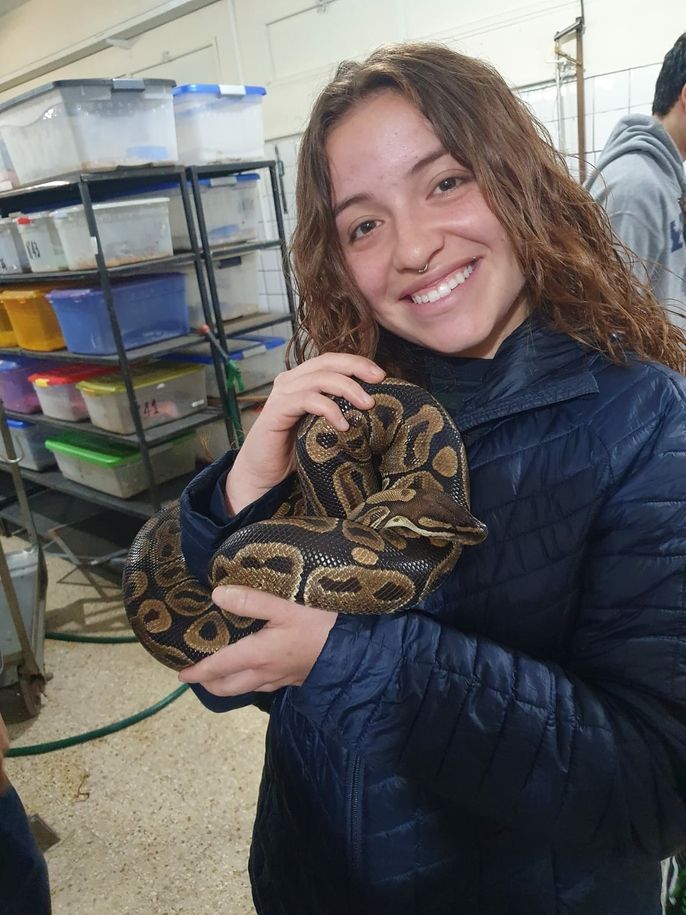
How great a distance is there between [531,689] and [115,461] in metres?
3.99

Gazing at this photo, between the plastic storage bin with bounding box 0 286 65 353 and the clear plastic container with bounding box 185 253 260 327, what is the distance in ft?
3.22

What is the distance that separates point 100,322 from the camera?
164 inches

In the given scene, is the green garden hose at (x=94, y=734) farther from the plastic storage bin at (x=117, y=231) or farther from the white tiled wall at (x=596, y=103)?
the white tiled wall at (x=596, y=103)

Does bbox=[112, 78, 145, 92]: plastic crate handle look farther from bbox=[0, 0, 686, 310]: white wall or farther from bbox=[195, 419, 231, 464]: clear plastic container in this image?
bbox=[195, 419, 231, 464]: clear plastic container

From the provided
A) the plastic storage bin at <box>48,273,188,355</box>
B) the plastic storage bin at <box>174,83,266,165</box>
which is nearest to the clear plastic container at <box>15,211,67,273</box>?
the plastic storage bin at <box>48,273,188,355</box>

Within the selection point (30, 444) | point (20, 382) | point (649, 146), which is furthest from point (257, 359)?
point (649, 146)

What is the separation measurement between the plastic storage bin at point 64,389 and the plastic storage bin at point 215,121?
66.2 inches

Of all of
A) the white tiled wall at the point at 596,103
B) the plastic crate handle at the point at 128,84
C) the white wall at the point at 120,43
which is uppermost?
the white wall at the point at 120,43

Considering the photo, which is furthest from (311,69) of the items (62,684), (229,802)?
(229,802)

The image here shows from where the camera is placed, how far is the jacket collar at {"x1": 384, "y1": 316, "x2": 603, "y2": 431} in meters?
1.18

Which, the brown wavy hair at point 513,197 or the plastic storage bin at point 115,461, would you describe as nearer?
the brown wavy hair at point 513,197

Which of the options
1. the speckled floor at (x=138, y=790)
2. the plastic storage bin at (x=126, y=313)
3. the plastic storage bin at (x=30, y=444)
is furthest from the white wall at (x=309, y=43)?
the speckled floor at (x=138, y=790)

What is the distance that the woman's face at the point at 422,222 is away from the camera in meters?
1.26

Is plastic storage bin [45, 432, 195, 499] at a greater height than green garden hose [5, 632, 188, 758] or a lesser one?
greater
